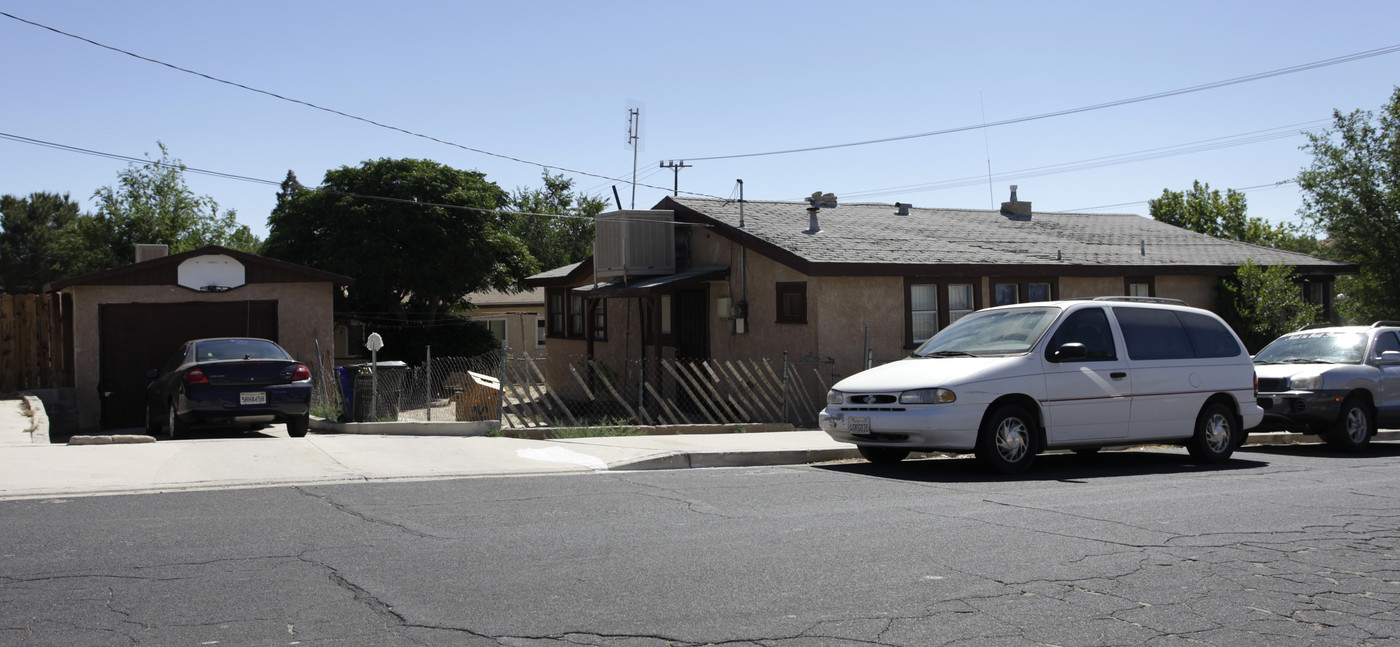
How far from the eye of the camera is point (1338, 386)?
13234mm

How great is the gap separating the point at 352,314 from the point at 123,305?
67.5 ft

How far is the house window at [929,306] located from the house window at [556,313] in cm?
1173

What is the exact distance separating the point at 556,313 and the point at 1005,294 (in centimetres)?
1318

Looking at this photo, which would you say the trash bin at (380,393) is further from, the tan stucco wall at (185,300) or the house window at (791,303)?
the house window at (791,303)

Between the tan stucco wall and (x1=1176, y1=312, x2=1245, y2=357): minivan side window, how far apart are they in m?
13.7

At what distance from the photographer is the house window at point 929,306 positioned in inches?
736

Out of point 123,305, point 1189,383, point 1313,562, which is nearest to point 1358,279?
point 1189,383

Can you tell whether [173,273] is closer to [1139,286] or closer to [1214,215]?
[1139,286]

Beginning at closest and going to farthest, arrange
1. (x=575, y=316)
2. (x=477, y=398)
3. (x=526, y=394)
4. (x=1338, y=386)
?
(x=1338, y=386) < (x=526, y=394) < (x=477, y=398) < (x=575, y=316)

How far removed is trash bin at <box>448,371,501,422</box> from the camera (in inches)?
666

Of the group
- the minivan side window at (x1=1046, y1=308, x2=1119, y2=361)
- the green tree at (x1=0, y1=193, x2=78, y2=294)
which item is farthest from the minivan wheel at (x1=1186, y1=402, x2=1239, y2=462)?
the green tree at (x1=0, y1=193, x2=78, y2=294)

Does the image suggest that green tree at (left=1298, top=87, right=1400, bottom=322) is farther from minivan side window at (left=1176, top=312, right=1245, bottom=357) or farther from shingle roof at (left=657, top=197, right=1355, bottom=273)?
minivan side window at (left=1176, top=312, right=1245, bottom=357)

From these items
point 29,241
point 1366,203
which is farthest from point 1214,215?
point 29,241

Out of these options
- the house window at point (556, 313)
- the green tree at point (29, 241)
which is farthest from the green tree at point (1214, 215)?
the green tree at point (29, 241)
